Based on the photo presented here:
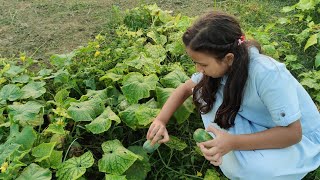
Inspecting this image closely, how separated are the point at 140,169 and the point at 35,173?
19.4 inches

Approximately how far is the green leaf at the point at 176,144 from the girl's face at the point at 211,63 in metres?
0.49

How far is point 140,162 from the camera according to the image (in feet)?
7.10

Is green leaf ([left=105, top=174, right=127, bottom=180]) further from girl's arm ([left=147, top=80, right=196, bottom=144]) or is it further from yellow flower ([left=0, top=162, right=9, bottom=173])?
yellow flower ([left=0, top=162, right=9, bottom=173])

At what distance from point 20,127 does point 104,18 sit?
1512mm

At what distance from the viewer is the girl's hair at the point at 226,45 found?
5.82 feet

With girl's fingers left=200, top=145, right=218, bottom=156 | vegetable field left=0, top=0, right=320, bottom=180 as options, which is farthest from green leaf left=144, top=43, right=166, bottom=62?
girl's fingers left=200, top=145, right=218, bottom=156

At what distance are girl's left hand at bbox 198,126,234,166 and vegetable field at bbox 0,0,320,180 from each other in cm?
35

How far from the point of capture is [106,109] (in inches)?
90.6

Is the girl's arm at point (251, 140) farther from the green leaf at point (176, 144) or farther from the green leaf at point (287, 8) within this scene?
the green leaf at point (287, 8)

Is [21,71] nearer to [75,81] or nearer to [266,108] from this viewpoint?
[75,81]

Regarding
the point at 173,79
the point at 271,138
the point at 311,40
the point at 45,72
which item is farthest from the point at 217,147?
the point at 311,40

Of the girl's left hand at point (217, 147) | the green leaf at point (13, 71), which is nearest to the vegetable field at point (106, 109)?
the green leaf at point (13, 71)

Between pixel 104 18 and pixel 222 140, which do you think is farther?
pixel 104 18

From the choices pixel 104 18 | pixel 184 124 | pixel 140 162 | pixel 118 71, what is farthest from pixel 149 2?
pixel 140 162
